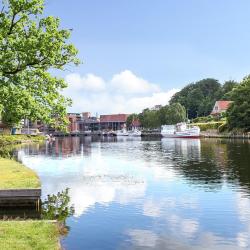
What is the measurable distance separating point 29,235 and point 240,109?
125m

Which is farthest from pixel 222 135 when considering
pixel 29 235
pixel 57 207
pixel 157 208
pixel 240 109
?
pixel 29 235

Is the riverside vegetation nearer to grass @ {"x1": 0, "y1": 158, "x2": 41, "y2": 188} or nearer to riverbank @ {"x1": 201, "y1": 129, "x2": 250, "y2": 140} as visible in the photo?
grass @ {"x1": 0, "y1": 158, "x2": 41, "y2": 188}

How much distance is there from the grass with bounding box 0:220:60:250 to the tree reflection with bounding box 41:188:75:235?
208 centimetres

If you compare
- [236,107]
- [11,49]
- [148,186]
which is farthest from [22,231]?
[236,107]

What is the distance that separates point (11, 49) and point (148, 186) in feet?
57.6

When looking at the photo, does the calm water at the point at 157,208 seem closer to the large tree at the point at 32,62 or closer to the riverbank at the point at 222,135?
the large tree at the point at 32,62

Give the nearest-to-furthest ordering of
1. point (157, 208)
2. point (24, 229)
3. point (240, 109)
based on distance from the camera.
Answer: point (24, 229) < point (157, 208) < point (240, 109)

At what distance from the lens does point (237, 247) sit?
20.1 meters

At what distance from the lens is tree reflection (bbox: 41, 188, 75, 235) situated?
24.5 meters

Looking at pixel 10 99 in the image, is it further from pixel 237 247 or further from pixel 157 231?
pixel 237 247

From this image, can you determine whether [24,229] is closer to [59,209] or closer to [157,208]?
[59,209]

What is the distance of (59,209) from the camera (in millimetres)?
28734

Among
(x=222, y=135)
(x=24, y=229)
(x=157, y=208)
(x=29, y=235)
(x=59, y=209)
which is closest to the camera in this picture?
(x=29, y=235)

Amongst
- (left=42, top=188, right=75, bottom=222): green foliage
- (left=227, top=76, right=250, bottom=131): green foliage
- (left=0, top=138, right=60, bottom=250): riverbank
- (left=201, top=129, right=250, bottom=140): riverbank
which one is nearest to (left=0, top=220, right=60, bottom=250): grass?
(left=0, top=138, right=60, bottom=250): riverbank
